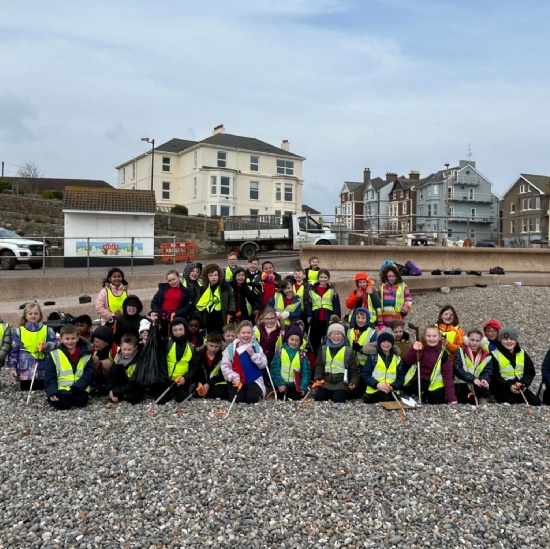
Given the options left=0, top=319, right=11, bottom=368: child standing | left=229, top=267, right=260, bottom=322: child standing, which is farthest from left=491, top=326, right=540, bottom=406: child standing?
left=0, top=319, right=11, bottom=368: child standing

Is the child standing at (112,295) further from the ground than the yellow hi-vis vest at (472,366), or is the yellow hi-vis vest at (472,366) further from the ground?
the child standing at (112,295)

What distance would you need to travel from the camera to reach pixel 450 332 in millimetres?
8289

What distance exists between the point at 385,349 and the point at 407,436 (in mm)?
1558

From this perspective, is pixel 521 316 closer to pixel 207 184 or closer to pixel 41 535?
pixel 41 535

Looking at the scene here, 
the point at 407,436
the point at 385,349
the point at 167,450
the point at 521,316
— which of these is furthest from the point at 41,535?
the point at 521,316

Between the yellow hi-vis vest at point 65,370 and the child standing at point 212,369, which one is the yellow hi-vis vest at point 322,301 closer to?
the child standing at point 212,369

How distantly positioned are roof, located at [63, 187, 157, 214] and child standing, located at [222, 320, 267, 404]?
16972 mm

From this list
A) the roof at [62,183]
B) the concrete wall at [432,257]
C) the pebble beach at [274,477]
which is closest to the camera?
the pebble beach at [274,477]

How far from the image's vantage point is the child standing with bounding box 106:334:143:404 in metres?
7.46

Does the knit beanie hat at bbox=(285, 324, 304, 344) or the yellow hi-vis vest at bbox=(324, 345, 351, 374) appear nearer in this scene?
the yellow hi-vis vest at bbox=(324, 345, 351, 374)

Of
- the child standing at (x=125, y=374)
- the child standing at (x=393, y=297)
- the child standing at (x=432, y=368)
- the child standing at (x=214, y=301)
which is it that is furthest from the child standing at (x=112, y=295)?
the child standing at (x=432, y=368)

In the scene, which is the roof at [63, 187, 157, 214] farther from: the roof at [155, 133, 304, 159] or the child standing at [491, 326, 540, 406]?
Result: the roof at [155, 133, 304, 159]

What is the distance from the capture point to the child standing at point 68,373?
23.5 feet

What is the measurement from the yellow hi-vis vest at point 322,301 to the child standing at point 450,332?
1.72 metres
